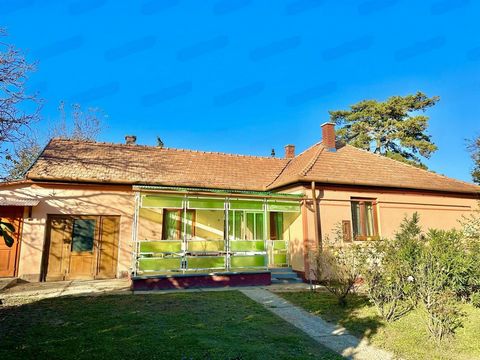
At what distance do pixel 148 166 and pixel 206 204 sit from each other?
15.1 ft

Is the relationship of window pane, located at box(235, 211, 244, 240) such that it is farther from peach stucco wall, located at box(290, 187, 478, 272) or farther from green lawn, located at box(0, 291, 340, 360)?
green lawn, located at box(0, 291, 340, 360)

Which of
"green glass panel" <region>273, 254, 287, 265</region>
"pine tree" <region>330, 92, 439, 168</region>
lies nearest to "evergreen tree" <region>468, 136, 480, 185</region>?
"pine tree" <region>330, 92, 439, 168</region>

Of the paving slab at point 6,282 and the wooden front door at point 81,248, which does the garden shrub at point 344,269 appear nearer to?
the wooden front door at point 81,248

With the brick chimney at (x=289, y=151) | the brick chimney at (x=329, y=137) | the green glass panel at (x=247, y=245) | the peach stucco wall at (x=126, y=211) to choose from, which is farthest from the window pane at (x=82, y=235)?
the brick chimney at (x=289, y=151)

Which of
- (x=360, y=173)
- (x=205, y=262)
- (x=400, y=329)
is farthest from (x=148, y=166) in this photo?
(x=400, y=329)

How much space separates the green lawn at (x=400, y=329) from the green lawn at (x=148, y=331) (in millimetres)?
1366

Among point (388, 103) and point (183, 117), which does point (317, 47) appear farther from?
point (388, 103)

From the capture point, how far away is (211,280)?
11055 millimetres

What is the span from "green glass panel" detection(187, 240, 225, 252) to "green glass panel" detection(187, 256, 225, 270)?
1.81 feet

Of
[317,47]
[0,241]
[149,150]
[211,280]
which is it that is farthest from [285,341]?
[317,47]

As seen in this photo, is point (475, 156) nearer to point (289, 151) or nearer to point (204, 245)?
point (289, 151)

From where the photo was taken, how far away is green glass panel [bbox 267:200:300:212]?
494 inches

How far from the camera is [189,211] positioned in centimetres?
1452

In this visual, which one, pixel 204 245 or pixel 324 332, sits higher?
pixel 204 245
